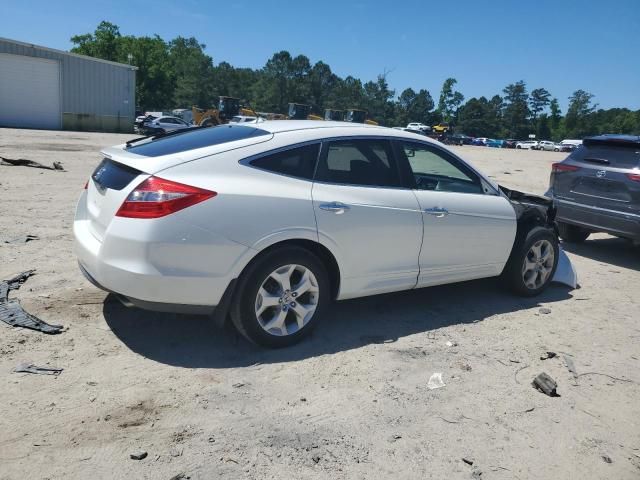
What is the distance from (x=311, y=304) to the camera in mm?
3883

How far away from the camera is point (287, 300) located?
375 cm

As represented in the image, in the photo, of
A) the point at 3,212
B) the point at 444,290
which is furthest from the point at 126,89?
the point at 444,290

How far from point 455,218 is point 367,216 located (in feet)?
3.32

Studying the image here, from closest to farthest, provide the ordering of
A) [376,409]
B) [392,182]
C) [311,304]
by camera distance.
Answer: [376,409], [311,304], [392,182]

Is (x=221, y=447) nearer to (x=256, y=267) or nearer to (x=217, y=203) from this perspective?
(x=256, y=267)

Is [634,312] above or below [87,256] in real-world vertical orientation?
below

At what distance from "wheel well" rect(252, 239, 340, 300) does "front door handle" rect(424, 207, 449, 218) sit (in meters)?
0.98

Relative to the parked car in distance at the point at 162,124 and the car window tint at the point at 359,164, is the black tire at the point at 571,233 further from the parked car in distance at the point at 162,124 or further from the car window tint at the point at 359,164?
the parked car in distance at the point at 162,124

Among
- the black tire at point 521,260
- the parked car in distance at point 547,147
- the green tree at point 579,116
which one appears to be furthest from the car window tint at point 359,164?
the green tree at point 579,116

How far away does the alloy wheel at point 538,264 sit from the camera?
538cm

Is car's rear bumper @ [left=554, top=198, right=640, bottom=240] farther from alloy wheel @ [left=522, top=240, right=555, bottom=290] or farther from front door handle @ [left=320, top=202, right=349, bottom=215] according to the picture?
front door handle @ [left=320, top=202, right=349, bottom=215]

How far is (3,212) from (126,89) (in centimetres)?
3265

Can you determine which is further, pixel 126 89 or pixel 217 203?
pixel 126 89

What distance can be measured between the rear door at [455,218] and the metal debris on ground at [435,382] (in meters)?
1.03
